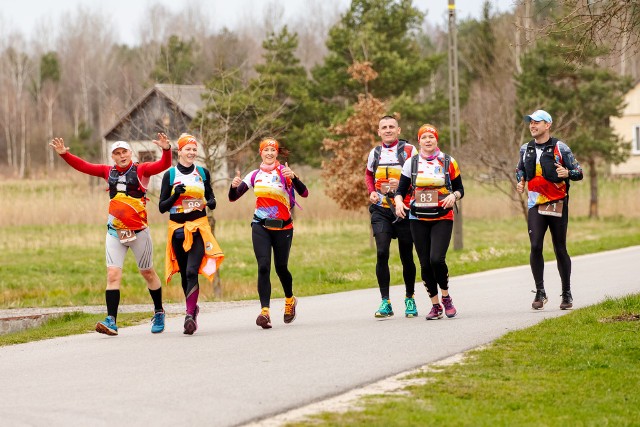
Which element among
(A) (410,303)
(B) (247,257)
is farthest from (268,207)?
(B) (247,257)

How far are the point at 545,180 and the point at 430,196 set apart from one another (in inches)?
55.9

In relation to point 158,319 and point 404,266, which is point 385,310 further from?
point 158,319

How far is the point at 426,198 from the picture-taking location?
11.6m

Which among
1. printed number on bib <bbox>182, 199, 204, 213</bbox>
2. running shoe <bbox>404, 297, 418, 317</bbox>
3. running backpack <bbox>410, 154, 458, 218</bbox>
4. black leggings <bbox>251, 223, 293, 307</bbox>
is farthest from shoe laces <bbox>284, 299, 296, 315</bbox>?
running backpack <bbox>410, 154, 458, 218</bbox>

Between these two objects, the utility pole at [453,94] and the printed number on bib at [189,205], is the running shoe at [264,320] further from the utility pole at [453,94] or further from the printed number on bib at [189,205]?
the utility pole at [453,94]

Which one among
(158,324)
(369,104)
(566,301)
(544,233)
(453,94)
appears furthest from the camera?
(369,104)

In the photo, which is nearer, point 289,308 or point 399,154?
point 399,154

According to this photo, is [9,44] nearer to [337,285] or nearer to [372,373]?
[337,285]

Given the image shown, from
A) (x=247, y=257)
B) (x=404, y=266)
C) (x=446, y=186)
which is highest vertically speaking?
(x=446, y=186)

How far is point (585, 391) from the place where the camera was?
7.79 m

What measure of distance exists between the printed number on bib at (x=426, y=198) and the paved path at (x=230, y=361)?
3.78 ft

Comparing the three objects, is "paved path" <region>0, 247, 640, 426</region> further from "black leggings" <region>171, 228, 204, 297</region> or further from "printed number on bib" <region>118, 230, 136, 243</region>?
"printed number on bib" <region>118, 230, 136, 243</region>

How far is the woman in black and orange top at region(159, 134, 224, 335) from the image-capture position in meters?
11.5

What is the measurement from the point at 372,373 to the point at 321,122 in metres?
40.7
